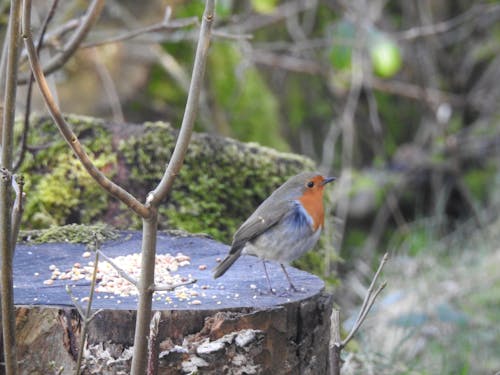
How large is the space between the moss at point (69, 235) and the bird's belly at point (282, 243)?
590 mm

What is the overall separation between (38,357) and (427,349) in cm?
271

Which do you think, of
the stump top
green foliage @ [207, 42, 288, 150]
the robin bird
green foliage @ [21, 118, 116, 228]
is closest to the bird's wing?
the robin bird

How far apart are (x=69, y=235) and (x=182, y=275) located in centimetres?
59

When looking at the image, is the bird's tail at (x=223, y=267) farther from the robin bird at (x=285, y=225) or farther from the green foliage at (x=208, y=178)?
the green foliage at (x=208, y=178)

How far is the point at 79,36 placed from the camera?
2.91m

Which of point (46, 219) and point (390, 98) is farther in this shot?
point (390, 98)

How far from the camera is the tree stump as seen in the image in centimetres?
202

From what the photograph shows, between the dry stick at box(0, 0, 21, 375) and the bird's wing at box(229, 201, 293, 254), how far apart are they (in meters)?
0.85

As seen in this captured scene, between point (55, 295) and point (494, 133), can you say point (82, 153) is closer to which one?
point (55, 295)

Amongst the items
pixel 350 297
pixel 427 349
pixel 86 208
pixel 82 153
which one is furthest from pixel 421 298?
pixel 82 153

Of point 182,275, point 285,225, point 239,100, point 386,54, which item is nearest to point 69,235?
point 182,275

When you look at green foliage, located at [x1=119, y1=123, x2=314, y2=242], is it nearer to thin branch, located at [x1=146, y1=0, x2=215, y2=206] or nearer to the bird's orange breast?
the bird's orange breast

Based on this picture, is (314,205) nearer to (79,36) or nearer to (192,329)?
(192,329)

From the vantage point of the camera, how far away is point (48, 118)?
3.64 metres
